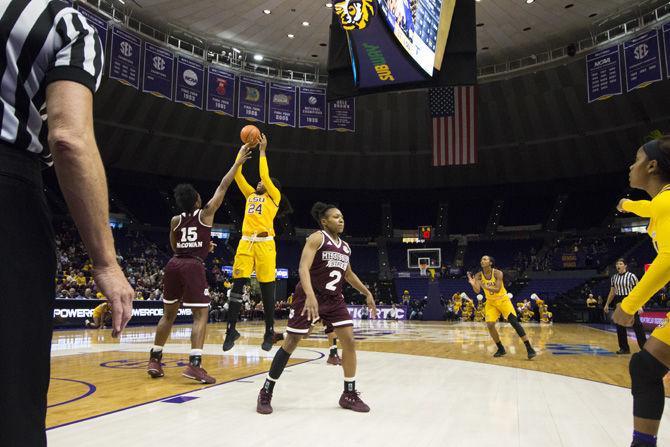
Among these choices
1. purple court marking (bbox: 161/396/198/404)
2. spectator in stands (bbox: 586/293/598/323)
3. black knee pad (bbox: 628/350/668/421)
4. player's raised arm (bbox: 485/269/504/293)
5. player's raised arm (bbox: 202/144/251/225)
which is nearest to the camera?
black knee pad (bbox: 628/350/668/421)

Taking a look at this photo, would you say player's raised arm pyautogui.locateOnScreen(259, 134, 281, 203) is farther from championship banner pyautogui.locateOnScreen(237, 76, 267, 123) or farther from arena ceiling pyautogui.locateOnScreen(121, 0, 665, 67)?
championship banner pyautogui.locateOnScreen(237, 76, 267, 123)

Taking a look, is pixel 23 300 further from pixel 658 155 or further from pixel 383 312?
pixel 383 312

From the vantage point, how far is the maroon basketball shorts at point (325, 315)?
4.32 meters

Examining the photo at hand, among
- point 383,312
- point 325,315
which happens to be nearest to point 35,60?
point 325,315

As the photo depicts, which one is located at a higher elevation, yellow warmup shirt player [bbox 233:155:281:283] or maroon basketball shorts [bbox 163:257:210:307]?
yellow warmup shirt player [bbox 233:155:281:283]

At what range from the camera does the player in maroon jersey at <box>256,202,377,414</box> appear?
4109 mm

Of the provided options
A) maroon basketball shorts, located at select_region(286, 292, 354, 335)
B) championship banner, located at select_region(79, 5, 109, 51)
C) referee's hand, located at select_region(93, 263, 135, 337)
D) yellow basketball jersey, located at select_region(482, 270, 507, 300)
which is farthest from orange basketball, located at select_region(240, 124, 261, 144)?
championship banner, located at select_region(79, 5, 109, 51)

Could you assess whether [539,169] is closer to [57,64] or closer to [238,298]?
[238,298]

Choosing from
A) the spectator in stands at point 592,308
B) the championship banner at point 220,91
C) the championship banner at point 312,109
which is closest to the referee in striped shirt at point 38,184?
the championship banner at point 220,91

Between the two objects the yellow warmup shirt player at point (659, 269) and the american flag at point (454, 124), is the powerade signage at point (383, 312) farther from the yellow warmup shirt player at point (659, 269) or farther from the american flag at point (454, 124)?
the yellow warmup shirt player at point (659, 269)

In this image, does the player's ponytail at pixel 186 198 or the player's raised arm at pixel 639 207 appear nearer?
the player's raised arm at pixel 639 207

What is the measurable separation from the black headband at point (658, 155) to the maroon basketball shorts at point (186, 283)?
4336 mm

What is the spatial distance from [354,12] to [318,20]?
1153 cm

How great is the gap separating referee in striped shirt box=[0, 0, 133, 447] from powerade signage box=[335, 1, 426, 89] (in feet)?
25.9
